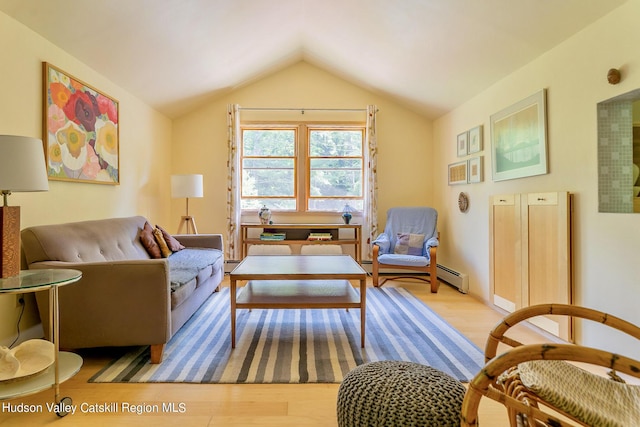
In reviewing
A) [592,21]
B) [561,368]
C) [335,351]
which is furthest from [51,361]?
[592,21]

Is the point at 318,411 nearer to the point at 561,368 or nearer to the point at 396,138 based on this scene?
the point at 561,368

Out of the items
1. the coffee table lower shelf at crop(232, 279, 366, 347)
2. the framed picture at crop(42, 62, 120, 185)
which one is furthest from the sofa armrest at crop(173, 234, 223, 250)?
the coffee table lower shelf at crop(232, 279, 366, 347)

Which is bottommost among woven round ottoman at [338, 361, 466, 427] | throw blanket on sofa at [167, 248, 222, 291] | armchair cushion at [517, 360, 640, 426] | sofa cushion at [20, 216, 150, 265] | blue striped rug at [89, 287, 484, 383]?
blue striped rug at [89, 287, 484, 383]

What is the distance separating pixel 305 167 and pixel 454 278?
248 cm

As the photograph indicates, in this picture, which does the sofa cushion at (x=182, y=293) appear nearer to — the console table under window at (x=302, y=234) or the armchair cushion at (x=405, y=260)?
the console table under window at (x=302, y=234)

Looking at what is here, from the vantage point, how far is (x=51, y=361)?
5.34 feet

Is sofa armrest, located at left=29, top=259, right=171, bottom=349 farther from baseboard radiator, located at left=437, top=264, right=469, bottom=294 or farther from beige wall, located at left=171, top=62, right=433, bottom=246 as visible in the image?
baseboard radiator, located at left=437, top=264, right=469, bottom=294

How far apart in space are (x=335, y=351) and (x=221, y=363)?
0.74 m

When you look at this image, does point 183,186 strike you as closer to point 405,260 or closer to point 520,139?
point 405,260

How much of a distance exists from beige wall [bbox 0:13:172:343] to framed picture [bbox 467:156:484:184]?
3695 mm

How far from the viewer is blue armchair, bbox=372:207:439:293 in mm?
3746

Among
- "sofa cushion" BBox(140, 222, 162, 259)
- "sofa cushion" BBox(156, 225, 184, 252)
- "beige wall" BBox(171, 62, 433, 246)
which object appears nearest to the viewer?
"sofa cushion" BBox(140, 222, 162, 259)

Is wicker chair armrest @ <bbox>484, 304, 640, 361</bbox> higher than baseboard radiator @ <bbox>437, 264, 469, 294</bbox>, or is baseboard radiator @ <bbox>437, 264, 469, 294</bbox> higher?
wicker chair armrest @ <bbox>484, 304, 640, 361</bbox>

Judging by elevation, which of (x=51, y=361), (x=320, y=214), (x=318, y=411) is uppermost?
(x=320, y=214)
